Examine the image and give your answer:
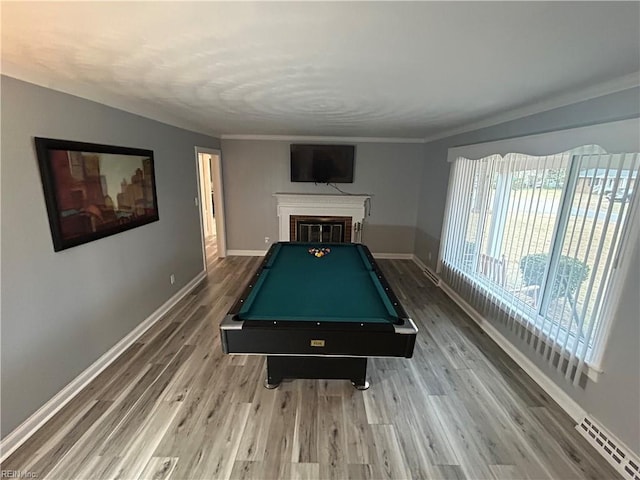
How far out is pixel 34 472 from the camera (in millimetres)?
1688

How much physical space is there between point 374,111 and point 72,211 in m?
2.74

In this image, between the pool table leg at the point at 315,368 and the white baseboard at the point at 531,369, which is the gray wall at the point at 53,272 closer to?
the pool table leg at the point at 315,368

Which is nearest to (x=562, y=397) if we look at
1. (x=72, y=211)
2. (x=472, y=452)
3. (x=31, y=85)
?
(x=472, y=452)

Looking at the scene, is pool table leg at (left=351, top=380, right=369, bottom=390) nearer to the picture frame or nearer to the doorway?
the picture frame

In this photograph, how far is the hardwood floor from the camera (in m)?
1.76

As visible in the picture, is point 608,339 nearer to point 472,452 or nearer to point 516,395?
point 516,395

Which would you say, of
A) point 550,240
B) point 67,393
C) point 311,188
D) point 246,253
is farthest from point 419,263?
point 67,393

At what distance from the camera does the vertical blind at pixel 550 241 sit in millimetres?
1952

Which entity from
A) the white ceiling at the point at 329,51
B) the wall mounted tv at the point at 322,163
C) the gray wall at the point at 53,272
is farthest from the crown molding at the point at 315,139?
the white ceiling at the point at 329,51

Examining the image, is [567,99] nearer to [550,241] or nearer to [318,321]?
[550,241]

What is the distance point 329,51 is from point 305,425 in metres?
2.31

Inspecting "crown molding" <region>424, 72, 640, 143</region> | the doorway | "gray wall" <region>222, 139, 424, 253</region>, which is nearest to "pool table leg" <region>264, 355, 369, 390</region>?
"crown molding" <region>424, 72, 640, 143</region>

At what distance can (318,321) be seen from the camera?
198 cm

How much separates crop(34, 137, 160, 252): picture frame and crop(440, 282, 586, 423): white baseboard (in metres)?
3.88
